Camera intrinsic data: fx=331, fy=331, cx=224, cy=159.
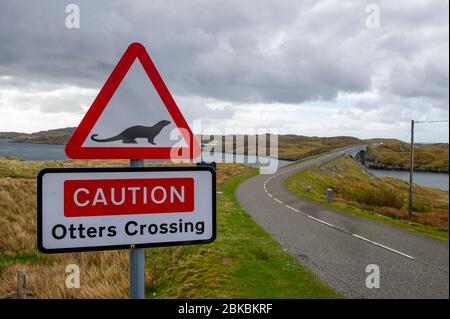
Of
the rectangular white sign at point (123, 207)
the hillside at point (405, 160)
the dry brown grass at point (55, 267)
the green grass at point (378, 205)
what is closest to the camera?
the rectangular white sign at point (123, 207)

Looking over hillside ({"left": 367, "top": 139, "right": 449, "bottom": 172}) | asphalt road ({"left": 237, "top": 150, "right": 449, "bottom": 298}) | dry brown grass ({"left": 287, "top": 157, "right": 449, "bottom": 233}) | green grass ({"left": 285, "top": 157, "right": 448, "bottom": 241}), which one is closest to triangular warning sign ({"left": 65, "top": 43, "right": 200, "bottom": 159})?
asphalt road ({"left": 237, "top": 150, "right": 449, "bottom": 298})

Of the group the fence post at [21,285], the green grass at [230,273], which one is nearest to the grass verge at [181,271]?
the green grass at [230,273]

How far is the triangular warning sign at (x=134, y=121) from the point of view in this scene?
2010 mm

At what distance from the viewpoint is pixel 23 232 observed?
10203 millimetres

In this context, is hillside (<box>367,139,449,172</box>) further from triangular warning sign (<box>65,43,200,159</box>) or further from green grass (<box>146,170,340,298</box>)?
triangular warning sign (<box>65,43,200,159</box>)

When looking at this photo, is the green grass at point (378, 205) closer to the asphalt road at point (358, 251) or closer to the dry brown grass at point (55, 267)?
the asphalt road at point (358, 251)

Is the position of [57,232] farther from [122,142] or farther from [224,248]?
[224,248]

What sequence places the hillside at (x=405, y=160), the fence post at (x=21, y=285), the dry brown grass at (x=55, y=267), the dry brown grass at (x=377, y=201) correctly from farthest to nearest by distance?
the hillside at (x=405, y=160), the dry brown grass at (x=377, y=201), the dry brown grass at (x=55, y=267), the fence post at (x=21, y=285)

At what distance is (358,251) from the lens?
33.0ft

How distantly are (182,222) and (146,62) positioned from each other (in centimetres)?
105

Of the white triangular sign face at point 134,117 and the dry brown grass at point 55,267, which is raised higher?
the white triangular sign face at point 134,117

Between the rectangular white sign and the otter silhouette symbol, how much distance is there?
0.18 meters

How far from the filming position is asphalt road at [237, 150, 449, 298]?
7.23 m
